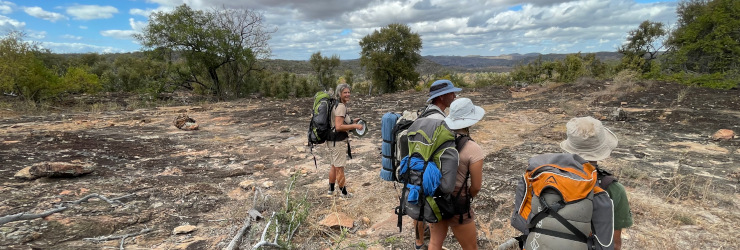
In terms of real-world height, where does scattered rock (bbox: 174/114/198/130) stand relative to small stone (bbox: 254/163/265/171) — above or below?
above

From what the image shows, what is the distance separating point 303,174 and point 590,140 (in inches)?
184

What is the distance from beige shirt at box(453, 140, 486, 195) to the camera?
7.08 feet

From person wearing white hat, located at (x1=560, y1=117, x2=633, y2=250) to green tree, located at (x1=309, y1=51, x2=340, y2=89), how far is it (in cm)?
2789

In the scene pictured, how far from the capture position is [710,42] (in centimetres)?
1516

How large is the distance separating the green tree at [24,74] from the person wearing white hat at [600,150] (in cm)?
1842

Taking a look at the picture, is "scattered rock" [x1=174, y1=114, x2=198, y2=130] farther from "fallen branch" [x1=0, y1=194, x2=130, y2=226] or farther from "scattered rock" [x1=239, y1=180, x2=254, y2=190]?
"fallen branch" [x1=0, y1=194, x2=130, y2=226]

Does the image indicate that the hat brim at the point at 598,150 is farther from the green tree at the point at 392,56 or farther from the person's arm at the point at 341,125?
the green tree at the point at 392,56

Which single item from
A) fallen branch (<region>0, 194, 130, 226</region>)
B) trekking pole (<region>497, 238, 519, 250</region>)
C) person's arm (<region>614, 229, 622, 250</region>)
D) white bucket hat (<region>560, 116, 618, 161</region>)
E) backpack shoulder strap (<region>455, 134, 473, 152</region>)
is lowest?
trekking pole (<region>497, 238, 519, 250</region>)

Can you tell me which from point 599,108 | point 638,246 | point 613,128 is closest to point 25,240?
point 638,246

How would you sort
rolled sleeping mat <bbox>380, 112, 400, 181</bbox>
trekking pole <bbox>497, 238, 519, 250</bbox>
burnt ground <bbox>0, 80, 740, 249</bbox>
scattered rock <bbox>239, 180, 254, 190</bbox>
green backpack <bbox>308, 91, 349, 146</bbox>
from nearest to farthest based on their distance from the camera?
rolled sleeping mat <bbox>380, 112, 400, 181</bbox> < trekking pole <bbox>497, 238, 519, 250</bbox> < burnt ground <bbox>0, 80, 740, 249</bbox> < green backpack <bbox>308, 91, 349, 146</bbox> < scattered rock <bbox>239, 180, 254, 190</bbox>

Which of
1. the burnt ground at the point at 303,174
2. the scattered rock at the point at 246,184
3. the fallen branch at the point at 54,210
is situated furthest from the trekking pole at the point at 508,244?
the fallen branch at the point at 54,210

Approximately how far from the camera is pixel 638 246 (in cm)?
309

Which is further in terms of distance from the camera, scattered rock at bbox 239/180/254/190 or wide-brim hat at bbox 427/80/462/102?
scattered rock at bbox 239/180/254/190

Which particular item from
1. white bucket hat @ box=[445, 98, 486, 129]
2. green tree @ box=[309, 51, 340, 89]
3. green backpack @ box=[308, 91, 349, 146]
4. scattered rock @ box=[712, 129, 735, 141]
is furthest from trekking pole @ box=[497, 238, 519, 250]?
green tree @ box=[309, 51, 340, 89]
